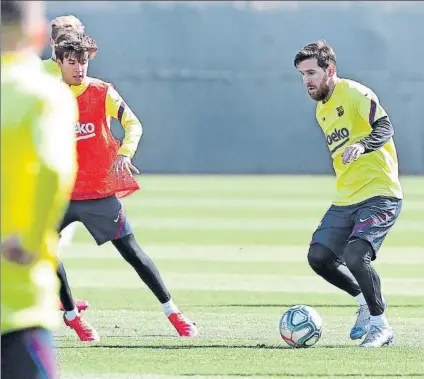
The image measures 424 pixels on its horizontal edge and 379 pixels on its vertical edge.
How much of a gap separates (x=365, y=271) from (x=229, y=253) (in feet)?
19.2

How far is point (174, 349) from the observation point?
22.8 feet

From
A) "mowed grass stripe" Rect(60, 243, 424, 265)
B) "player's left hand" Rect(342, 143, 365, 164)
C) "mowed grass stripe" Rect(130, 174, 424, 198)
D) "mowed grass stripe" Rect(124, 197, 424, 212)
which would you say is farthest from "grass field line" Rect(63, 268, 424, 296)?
"mowed grass stripe" Rect(130, 174, 424, 198)

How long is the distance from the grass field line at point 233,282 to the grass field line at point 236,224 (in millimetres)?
4504

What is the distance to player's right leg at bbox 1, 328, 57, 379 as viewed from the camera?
11.2 ft

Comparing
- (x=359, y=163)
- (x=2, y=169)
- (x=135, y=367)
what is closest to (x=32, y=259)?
(x=2, y=169)

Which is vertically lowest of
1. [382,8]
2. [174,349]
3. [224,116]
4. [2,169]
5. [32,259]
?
[224,116]

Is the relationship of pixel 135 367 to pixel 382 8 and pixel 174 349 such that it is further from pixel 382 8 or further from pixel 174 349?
pixel 382 8

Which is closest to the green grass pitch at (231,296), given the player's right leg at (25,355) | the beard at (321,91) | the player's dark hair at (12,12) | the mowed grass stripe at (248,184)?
the beard at (321,91)

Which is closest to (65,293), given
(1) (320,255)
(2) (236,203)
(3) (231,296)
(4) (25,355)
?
(1) (320,255)

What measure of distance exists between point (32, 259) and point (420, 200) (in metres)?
17.8

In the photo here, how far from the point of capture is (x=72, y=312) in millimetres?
7348

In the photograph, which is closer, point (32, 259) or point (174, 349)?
point (32, 259)

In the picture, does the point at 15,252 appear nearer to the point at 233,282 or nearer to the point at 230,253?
the point at 233,282

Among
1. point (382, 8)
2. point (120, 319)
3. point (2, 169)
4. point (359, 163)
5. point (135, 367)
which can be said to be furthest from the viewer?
point (382, 8)
